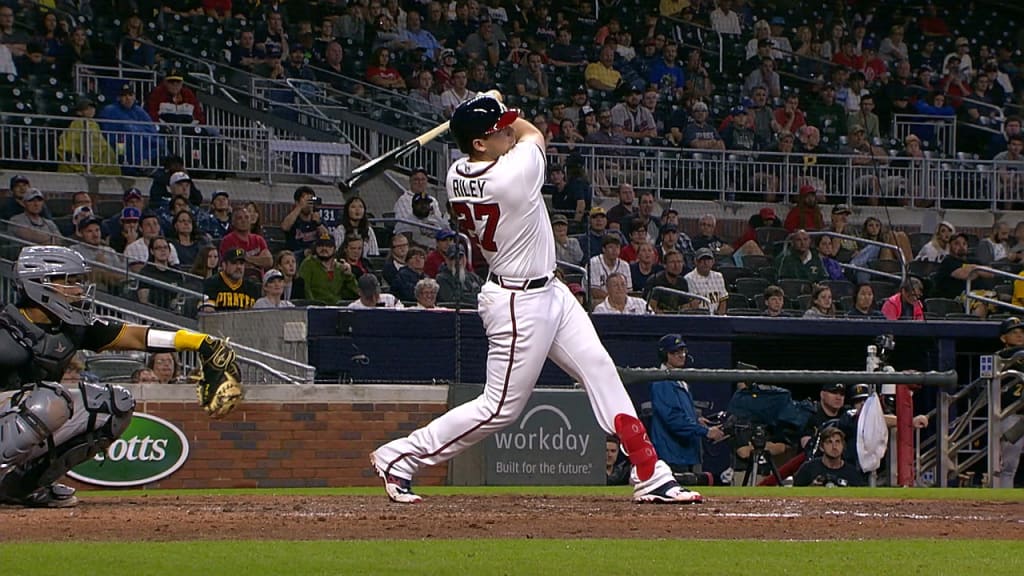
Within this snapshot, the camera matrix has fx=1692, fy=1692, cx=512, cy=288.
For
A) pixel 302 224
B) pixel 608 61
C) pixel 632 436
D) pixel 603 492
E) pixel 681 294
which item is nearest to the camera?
pixel 632 436

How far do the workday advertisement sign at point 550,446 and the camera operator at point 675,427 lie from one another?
0.57 m

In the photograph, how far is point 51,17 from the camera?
754 inches

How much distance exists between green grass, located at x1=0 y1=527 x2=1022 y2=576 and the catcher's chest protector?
1.66 metres

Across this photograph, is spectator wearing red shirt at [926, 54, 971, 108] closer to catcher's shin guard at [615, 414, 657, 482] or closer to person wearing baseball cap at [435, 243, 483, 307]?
person wearing baseball cap at [435, 243, 483, 307]

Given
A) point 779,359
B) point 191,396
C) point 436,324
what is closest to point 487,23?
point 779,359

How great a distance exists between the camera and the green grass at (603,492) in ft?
36.0

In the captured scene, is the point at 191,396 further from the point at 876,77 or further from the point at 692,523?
the point at 876,77

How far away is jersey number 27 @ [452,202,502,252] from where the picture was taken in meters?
8.74

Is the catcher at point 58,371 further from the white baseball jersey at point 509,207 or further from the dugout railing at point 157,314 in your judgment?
the dugout railing at point 157,314

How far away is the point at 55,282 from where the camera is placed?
8.95m

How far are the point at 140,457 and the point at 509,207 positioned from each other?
15.4 feet

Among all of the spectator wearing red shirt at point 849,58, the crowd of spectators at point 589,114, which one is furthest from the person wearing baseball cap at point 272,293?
the spectator wearing red shirt at point 849,58

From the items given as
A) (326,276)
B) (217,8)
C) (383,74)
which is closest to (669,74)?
(383,74)

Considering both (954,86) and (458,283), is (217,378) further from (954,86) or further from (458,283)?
(954,86)
